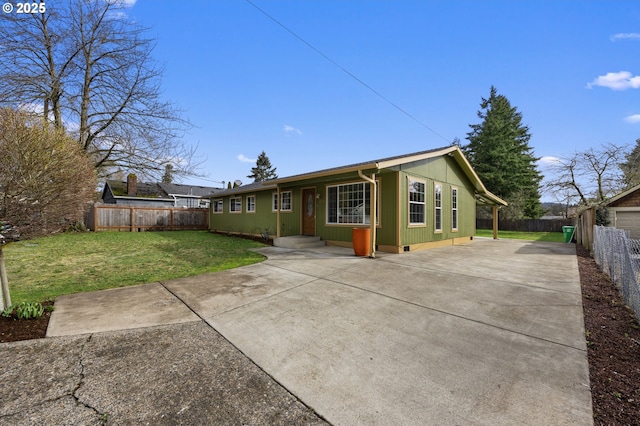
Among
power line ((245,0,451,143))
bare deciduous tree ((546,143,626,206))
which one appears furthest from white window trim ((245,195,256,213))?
bare deciduous tree ((546,143,626,206))

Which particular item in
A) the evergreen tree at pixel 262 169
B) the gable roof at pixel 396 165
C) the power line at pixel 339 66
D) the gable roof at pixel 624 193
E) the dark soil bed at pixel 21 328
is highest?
the evergreen tree at pixel 262 169

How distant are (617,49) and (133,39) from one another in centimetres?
2132

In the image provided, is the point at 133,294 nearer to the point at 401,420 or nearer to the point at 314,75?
the point at 401,420

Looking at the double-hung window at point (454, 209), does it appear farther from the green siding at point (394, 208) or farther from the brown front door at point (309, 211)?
the brown front door at point (309, 211)

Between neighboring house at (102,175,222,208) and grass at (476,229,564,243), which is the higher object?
neighboring house at (102,175,222,208)

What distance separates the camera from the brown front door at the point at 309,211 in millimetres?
11406

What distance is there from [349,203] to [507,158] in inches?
970

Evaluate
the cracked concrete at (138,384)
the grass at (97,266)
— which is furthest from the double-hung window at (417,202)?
the cracked concrete at (138,384)

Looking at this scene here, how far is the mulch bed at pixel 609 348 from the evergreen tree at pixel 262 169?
4555 centimetres

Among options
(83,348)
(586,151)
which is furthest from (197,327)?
(586,151)

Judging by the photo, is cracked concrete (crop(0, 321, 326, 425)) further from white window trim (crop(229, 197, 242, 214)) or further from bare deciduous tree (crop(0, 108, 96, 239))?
white window trim (crop(229, 197, 242, 214))

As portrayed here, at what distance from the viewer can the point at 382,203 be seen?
9398 mm

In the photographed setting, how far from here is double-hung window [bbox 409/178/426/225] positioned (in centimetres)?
964

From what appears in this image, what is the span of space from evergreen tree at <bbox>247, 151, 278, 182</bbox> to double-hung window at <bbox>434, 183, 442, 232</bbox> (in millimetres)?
39408
